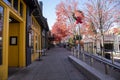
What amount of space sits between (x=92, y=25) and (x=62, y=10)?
12700 millimetres

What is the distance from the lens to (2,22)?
23.1 ft

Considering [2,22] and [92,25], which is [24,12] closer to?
[2,22]

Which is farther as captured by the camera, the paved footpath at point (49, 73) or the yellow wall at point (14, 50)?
the yellow wall at point (14, 50)

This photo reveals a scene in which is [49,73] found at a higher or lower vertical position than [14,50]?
lower

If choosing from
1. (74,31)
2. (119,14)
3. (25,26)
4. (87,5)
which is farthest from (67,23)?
(25,26)

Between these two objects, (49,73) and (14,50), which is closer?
(49,73)

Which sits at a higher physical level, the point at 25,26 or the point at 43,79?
the point at 25,26

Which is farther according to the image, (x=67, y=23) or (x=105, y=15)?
(x=67, y=23)

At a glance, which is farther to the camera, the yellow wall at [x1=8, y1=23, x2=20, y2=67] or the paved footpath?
the yellow wall at [x1=8, y1=23, x2=20, y2=67]

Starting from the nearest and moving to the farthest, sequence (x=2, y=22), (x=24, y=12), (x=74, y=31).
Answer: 1. (x=2, y=22)
2. (x=24, y=12)
3. (x=74, y=31)

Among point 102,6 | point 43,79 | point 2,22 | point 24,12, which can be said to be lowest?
point 43,79

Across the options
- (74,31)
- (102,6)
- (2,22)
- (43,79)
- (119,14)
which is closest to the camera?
(2,22)

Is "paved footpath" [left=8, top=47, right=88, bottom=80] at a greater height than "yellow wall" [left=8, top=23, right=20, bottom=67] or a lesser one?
lesser

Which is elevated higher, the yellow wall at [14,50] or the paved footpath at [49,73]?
the yellow wall at [14,50]
